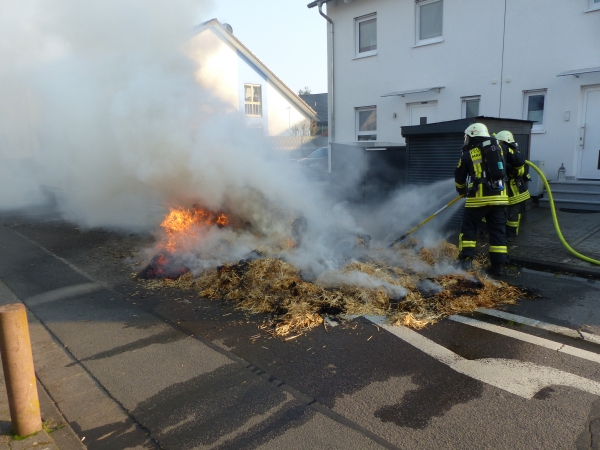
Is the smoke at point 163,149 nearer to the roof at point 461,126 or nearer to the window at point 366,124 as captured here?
the roof at point 461,126

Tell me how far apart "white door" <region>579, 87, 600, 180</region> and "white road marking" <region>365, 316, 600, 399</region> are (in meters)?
8.10

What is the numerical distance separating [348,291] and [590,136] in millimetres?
7911

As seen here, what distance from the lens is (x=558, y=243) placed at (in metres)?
7.25

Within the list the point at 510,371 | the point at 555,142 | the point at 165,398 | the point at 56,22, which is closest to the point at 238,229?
the point at 165,398

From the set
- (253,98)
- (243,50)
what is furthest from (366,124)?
(243,50)

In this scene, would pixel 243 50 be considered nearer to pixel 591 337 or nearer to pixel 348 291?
pixel 348 291

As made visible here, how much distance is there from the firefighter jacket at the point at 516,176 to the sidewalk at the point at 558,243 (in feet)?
2.75

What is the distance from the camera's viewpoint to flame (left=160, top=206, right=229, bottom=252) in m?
→ 7.13

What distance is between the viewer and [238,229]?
7.12m

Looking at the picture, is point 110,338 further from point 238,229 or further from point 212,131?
point 212,131

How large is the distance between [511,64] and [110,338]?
34.3 ft

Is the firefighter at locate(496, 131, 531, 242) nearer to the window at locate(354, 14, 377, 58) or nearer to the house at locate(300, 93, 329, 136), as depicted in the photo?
the window at locate(354, 14, 377, 58)

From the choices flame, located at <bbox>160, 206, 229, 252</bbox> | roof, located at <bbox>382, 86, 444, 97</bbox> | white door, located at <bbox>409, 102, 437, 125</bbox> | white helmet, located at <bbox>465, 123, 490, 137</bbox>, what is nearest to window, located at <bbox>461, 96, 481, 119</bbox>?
roof, located at <bbox>382, 86, 444, 97</bbox>

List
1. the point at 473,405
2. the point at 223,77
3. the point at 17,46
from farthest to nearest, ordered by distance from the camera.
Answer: the point at 17,46
the point at 223,77
the point at 473,405
